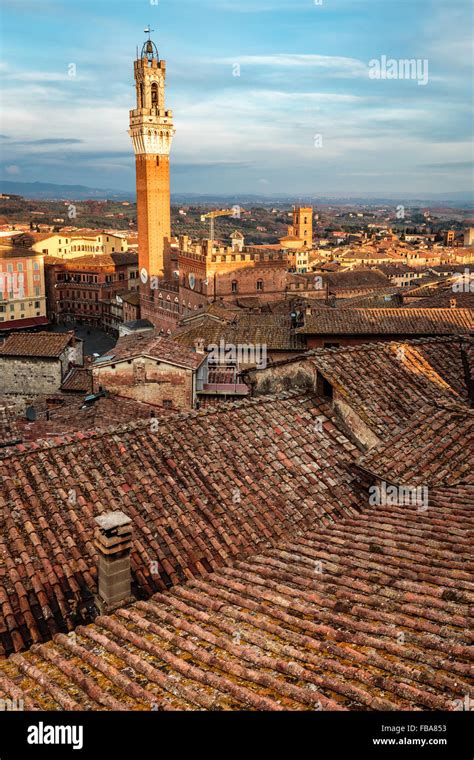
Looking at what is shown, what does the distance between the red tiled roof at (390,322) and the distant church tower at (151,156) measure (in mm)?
44603

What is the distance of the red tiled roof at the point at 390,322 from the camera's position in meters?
26.0

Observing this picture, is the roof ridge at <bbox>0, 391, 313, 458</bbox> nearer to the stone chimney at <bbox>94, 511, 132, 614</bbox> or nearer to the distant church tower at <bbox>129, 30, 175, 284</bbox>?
the stone chimney at <bbox>94, 511, 132, 614</bbox>

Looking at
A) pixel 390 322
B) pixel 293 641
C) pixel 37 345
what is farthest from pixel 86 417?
pixel 293 641

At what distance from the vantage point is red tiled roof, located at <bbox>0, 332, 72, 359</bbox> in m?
32.4

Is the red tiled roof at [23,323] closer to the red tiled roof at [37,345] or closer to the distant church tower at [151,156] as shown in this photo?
the distant church tower at [151,156]

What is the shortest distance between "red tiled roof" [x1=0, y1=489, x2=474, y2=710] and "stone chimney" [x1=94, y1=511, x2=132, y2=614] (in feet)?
1.01

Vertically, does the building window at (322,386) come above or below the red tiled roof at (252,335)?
above

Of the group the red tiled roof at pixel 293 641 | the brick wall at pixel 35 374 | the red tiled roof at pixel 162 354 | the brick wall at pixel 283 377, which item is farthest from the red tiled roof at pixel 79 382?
the red tiled roof at pixel 293 641

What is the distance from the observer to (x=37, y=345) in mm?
33094

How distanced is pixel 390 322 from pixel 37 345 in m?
17.6
